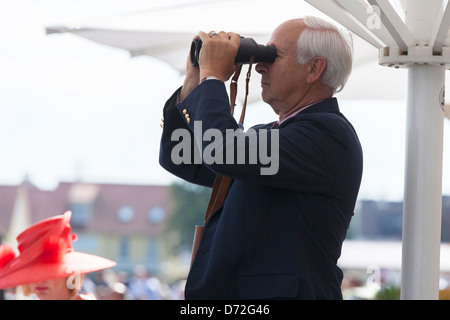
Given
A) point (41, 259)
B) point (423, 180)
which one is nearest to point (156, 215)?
point (41, 259)

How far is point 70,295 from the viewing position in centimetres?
302

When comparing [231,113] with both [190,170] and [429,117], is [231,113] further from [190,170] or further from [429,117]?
[429,117]

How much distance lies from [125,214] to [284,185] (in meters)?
50.2

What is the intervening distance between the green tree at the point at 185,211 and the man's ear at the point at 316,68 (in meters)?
50.1

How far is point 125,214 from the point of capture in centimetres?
5172

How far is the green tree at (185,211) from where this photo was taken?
52719 mm

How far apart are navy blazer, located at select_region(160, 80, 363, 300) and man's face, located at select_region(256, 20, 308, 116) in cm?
9

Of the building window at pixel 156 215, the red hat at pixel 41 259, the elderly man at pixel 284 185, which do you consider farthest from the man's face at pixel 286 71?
the building window at pixel 156 215

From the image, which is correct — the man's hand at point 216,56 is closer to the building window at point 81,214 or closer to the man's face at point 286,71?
the man's face at point 286,71

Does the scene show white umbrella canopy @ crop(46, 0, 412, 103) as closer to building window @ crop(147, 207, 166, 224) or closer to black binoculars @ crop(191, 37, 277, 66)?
black binoculars @ crop(191, 37, 277, 66)

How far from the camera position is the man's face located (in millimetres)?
2129

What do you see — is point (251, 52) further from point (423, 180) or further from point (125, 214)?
point (125, 214)

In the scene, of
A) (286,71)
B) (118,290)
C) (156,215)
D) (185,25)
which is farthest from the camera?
(156,215)
